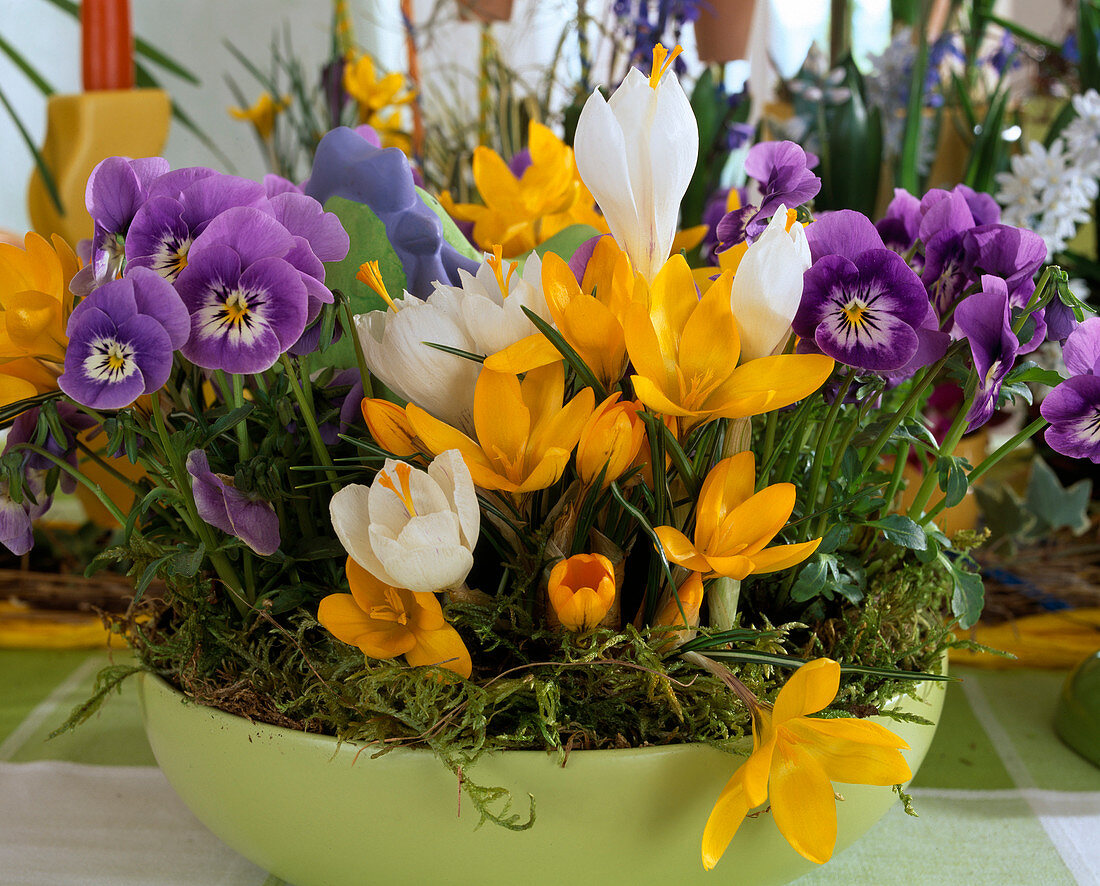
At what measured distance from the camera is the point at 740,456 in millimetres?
209

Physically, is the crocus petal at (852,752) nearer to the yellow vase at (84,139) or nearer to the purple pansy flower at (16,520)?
the purple pansy flower at (16,520)

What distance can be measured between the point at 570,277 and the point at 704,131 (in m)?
0.46

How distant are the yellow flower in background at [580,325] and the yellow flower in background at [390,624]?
0.06 metres

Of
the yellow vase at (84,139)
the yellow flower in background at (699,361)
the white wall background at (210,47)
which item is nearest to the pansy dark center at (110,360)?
the yellow flower in background at (699,361)

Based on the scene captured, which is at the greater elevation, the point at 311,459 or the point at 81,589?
the point at 311,459

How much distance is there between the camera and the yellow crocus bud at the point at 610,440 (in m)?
0.20

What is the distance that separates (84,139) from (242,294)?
371 millimetres

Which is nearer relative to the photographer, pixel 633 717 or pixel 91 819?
pixel 633 717

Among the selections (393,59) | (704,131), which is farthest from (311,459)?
(393,59)

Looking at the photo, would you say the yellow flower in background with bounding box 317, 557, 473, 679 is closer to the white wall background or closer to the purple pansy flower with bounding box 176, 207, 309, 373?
the purple pansy flower with bounding box 176, 207, 309, 373

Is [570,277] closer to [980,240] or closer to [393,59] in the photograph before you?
[980,240]

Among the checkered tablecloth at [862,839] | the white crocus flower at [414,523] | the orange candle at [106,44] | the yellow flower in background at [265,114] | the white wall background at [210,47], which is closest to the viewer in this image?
the white crocus flower at [414,523]

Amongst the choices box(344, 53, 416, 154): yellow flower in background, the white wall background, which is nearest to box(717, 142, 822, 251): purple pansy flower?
box(344, 53, 416, 154): yellow flower in background

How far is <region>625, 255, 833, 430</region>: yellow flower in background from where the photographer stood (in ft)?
0.63
